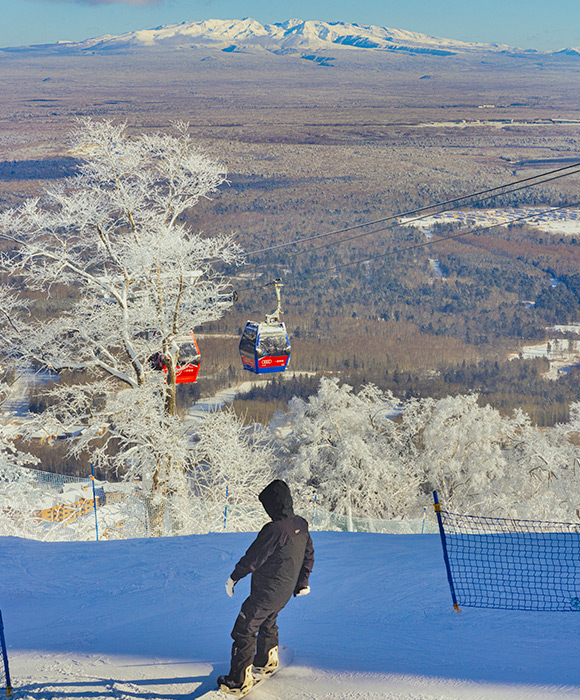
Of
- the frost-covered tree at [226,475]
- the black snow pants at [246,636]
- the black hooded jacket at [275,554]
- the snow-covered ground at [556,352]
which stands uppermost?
the black hooded jacket at [275,554]

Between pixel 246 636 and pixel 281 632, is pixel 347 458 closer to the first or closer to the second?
pixel 281 632

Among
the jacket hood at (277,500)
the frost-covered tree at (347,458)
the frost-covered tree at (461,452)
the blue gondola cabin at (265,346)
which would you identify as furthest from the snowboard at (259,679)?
the frost-covered tree at (461,452)

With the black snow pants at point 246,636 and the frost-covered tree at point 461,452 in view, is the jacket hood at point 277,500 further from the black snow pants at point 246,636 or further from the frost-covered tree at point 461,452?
the frost-covered tree at point 461,452

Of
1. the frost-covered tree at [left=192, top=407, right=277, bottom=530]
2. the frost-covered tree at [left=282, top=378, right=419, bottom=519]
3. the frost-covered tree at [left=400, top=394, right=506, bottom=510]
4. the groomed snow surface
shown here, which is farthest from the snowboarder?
the frost-covered tree at [left=400, top=394, right=506, bottom=510]

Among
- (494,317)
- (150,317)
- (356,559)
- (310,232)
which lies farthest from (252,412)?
(310,232)

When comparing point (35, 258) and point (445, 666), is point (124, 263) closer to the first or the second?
point (35, 258)
